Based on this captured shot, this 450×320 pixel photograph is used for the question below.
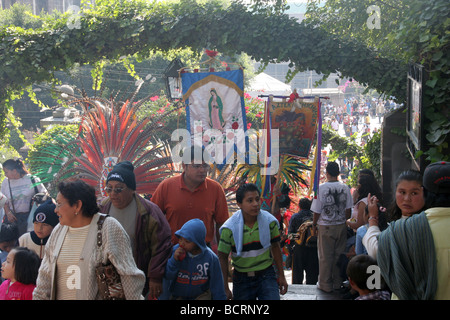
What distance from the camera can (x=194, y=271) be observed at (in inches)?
173

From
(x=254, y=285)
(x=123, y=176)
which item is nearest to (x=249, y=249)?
(x=254, y=285)

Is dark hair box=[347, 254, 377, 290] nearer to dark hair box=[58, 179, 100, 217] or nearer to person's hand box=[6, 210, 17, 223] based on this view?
dark hair box=[58, 179, 100, 217]

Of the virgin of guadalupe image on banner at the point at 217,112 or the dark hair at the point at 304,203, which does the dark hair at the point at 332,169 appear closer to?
the dark hair at the point at 304,203

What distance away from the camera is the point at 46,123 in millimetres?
14383

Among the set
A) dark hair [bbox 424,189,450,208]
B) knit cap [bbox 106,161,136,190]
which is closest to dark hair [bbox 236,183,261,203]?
knit cap [bbox 106,161,136,190]

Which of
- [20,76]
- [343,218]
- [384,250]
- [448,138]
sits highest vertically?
[20,76]

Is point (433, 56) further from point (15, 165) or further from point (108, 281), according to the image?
point (15, 165)

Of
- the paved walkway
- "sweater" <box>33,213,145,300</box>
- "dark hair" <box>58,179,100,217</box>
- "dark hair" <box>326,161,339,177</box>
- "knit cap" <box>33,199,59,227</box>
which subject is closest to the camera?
"sweater" <box>33,213,145,300</box>

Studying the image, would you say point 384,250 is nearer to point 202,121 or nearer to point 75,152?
point 202,121

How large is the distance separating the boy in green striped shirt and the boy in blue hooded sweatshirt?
0.38 m

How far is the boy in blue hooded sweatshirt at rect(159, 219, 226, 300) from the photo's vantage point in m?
4.36

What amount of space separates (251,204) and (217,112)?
3206 mm

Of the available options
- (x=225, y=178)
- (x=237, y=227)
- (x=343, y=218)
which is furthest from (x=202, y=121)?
(x=237, y=227)
